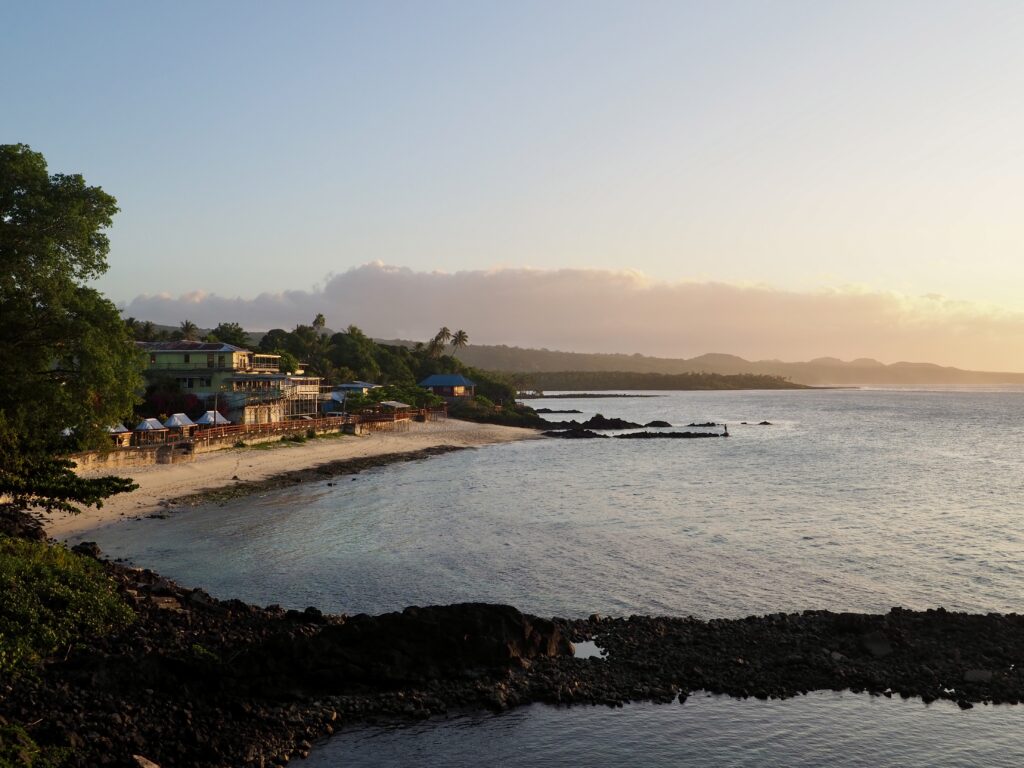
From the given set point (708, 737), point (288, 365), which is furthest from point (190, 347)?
point (708, 737)

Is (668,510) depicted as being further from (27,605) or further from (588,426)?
(588,426)

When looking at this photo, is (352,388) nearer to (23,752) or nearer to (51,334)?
(51,334)

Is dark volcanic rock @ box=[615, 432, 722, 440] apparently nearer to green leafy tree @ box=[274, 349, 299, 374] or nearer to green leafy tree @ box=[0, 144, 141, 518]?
green leafy tree @ box=[274, 349, 299, 374]

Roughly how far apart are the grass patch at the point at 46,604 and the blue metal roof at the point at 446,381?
11362cm

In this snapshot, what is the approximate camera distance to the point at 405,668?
17.6 metres

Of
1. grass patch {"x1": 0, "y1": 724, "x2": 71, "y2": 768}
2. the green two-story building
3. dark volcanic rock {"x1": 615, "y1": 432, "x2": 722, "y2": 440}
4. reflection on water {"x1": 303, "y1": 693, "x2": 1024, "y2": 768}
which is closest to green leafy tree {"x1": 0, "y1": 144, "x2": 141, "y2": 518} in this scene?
grass patch {"x1": 0, "y1": 724, "x2": 71, "y2": 768}

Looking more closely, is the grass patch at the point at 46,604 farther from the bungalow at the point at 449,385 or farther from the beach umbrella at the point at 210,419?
the bungalow at the point at 449,385

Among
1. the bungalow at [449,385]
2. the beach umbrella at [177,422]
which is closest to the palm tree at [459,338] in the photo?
the bungalow at [449,385]

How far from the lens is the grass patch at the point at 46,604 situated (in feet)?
51.4

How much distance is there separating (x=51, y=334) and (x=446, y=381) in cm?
11144

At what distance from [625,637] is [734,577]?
30.2ft

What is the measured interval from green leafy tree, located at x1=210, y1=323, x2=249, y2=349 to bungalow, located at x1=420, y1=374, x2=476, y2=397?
3414 centimetres

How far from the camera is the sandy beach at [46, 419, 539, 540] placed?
36625 mm

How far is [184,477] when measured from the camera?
4722cm
